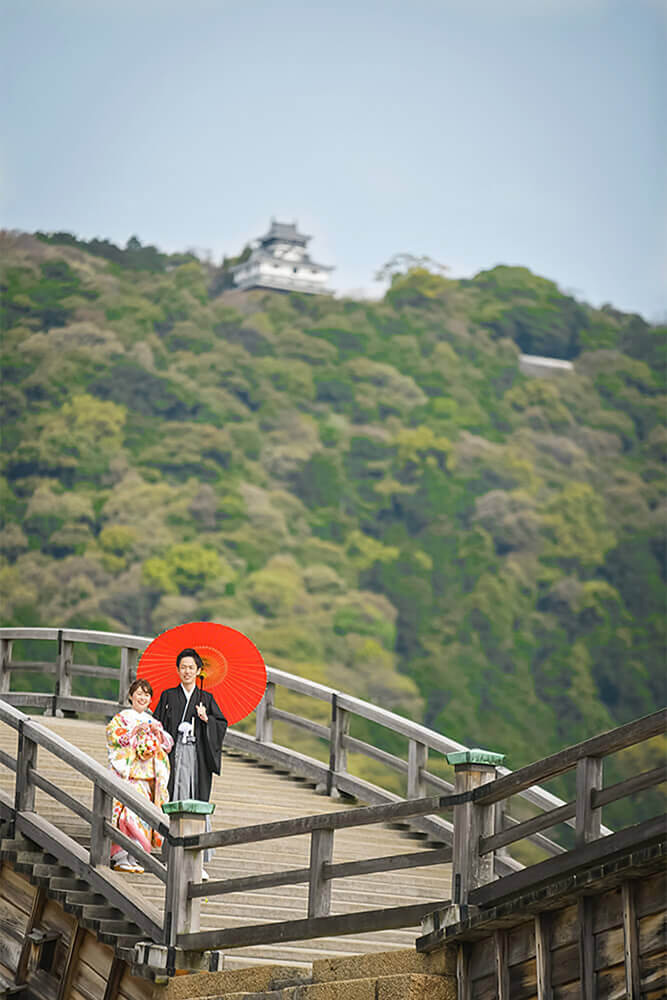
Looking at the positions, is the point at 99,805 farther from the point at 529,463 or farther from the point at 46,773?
the point at 529,463

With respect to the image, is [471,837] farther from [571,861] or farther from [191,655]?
[191,655]

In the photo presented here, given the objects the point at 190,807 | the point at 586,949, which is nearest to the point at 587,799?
the point at 586,949

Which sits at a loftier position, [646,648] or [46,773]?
[646,648]

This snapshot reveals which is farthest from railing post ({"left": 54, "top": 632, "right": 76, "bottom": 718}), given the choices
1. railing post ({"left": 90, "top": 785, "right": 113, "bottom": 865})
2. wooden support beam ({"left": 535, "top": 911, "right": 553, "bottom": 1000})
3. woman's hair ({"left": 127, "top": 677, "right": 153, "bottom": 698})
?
wooden support beam ({"left": 535, "top": 911, "right": 553, "bottom": 1000})

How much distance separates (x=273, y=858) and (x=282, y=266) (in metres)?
73.9

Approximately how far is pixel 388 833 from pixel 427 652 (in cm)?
5628

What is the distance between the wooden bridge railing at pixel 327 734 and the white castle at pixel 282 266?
218 feet

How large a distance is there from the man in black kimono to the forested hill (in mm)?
52828

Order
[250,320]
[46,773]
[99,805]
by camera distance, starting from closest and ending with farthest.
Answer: [99,805] → [46,773] → [250,320]

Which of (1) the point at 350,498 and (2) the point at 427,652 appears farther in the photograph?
(1) the point at 350,498

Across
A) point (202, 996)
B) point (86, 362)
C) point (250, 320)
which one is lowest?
point (202, 996)

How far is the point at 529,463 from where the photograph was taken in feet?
251

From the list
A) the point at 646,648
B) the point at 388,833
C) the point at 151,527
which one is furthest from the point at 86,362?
the point at 388,833

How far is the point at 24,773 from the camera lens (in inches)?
369
